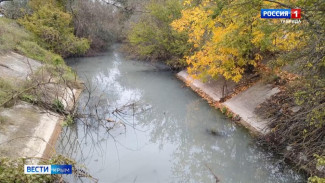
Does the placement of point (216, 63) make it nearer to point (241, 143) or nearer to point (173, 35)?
point (241, 143)

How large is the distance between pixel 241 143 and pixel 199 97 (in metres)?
Result: 5.68

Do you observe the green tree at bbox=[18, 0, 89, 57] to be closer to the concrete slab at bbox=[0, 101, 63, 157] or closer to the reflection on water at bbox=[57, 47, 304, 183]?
the reflection on water at bbox=[57, 47, 304, 183]

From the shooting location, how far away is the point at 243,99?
13312 millimetres

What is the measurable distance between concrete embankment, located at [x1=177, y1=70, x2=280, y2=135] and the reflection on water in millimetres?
521

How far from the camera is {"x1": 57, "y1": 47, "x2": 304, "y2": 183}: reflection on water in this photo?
8.54m

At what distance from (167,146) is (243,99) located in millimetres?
5112

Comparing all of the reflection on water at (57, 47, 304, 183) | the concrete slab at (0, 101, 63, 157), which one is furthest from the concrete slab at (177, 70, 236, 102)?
the concrete slab at (0, 101, 63, 157)

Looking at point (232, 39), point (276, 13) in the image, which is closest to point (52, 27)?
point (232, 39)

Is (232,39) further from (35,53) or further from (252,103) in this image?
(35,53)

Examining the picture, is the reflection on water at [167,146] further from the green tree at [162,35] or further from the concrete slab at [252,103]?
the green tree at [162,35]

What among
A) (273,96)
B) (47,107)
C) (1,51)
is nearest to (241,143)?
(273,96)

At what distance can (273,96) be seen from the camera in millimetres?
11734

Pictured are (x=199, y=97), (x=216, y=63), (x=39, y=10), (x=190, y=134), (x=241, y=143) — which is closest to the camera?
(x=241, y=143)

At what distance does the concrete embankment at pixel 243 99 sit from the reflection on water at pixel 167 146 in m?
0.52
